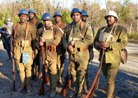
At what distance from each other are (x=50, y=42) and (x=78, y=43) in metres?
0.88

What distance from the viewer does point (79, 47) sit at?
146 inches

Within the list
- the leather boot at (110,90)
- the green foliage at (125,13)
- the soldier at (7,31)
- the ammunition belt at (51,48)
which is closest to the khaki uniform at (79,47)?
the ammunition belt at (51,48)

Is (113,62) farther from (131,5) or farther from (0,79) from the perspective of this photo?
(131,5)

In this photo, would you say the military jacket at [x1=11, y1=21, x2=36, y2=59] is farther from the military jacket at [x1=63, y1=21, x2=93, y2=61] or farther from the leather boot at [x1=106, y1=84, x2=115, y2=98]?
the leather boot at [x1=106, y1=84, x2=115, y2=98]

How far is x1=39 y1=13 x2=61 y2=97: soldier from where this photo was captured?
4020 millimetres

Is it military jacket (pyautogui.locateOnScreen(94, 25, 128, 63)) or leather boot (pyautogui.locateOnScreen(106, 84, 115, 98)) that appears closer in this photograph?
military jacket (pyautogui.locateOnScreen(94, 25, 128, 63))

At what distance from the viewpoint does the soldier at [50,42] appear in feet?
13.2

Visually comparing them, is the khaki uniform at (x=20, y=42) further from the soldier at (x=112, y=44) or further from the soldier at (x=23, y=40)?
the soldier at (x=112, y=44)

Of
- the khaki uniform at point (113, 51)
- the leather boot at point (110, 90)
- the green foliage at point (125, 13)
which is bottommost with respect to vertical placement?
the leather boot at point (110, 90)

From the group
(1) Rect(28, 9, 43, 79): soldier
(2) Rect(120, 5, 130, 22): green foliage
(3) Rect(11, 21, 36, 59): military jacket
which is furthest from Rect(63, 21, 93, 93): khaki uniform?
(2) Rect(120, 5, 130, 22): green foliage

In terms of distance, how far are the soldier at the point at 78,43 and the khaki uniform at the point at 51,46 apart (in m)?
0.37

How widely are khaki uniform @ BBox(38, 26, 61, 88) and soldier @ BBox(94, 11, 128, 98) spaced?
1323 millimetres

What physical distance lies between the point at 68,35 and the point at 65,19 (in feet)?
53.6

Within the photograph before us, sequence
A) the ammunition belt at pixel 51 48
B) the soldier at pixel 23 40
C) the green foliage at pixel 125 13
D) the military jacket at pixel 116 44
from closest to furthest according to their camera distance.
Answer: the military jacket at pixel 116 44 < the ammunition belt at pixel 51 48 < the soldier at pixel 23 40 < the green foliage at pixel 125 13
